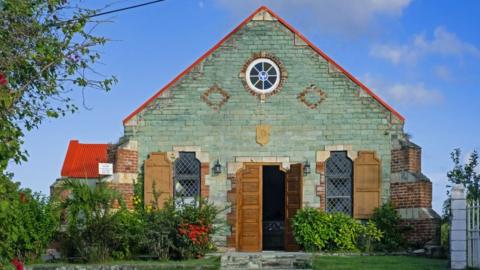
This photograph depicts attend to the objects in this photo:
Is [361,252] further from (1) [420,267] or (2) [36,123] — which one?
(2) [36,123]

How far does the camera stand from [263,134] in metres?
23.4

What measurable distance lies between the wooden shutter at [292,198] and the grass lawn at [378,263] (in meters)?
2.45

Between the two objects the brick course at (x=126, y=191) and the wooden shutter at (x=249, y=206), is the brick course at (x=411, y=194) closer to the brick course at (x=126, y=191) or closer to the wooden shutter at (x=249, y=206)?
the wooden shutter at (x=249, y=206)

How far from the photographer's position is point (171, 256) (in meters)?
20.8

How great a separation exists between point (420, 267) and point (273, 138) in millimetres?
6686

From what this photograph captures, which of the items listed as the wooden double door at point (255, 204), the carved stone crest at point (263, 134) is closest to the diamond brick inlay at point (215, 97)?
the carved stone crest at point (263, 134)

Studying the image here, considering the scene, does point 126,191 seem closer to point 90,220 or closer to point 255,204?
point 90,220

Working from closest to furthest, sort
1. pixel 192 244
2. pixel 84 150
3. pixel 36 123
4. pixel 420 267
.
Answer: pixel 36 123
pixel 420 267
pixel 192 244
pixel 84 150

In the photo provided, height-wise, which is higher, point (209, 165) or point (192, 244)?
point (209, 165)

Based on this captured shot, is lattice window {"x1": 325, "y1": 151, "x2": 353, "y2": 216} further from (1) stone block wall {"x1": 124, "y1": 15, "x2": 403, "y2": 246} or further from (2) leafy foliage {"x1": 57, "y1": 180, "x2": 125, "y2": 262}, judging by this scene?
(2) leafy foliage {"x1": 57, "y1": 180, "x2": 125, "y2": 262}

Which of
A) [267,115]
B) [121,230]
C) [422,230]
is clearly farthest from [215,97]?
[422,230]

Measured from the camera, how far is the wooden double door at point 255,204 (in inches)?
912

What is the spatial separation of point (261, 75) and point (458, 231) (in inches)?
312

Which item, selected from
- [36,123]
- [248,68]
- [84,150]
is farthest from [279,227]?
[84,150]
